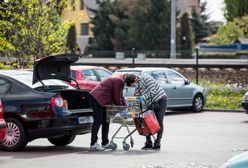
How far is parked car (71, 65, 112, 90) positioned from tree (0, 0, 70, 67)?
5.48 feet

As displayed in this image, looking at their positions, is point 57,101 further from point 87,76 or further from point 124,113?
point 87,76

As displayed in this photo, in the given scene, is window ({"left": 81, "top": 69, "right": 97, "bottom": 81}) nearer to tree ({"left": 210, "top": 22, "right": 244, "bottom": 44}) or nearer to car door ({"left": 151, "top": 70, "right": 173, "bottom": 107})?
car door ({"left": 151, "top": 70, "right": 173, "bottom": 107})

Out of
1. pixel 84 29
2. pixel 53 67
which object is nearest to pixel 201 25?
pixel 84 29

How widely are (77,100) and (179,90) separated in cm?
1031

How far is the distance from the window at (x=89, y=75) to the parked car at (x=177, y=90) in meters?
1.14

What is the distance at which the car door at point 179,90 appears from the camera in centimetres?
2509


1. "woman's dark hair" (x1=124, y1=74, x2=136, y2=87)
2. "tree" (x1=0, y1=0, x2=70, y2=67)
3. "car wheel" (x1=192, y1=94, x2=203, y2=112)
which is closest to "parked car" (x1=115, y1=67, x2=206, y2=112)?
"car wheel" (x1=192, y1=94, x2=203, y2=112)

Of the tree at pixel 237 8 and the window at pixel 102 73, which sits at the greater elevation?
the tree at pixel 237 8

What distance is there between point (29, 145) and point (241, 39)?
72044 millimetres

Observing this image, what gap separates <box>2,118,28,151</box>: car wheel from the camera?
47.7ft

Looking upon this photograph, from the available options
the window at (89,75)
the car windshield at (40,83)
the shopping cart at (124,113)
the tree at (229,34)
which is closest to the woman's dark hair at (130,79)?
the shopping cart at (124,113)

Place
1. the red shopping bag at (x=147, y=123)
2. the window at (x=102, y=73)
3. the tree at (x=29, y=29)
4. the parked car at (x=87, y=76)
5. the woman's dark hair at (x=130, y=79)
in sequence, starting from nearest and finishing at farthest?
1. the woman's dark hair at (x=130, y=79)
2. the red shopping bag at (x=147, y=123)
3. the parked car at (x=87, y=76)
4. the window at (x=102, y=73)
5. the tree at (x=29, y=29)

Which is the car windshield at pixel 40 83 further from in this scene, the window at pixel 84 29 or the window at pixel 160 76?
the window at pixel 84 29

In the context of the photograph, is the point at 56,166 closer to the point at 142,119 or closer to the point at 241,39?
the point at 142,119
